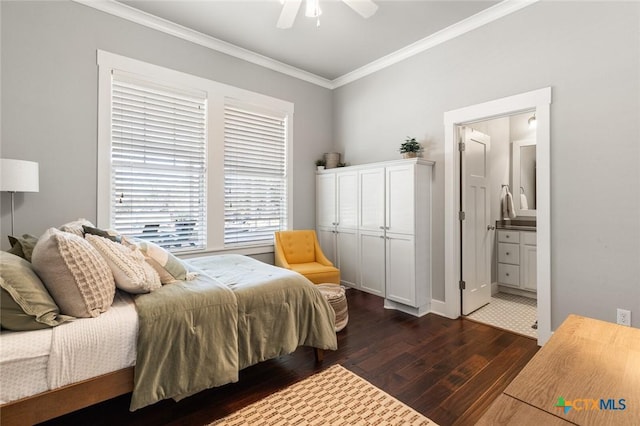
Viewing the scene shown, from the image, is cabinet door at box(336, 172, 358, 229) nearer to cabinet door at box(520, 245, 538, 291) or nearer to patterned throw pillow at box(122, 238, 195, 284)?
cabinet door at box(520, 245, 538, 291)

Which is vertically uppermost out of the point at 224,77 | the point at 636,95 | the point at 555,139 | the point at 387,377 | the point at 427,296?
the point at 224,77

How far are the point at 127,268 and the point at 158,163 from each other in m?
1.86

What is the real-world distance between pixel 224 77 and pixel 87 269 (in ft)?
9.44

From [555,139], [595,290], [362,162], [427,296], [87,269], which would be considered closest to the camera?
[87,269]

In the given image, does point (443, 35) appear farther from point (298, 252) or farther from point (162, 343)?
point (162, 343)

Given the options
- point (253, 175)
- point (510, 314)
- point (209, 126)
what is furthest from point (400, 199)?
point (209, 126)

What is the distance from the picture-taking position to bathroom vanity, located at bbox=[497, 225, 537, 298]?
156 inches

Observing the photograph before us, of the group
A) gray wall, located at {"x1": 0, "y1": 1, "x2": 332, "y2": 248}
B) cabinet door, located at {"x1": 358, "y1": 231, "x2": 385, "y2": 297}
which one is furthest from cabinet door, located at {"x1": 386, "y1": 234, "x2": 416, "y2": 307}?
gray wall, located at {"x1": 0, "y1": 1, "x2": 332, "y2": 248}

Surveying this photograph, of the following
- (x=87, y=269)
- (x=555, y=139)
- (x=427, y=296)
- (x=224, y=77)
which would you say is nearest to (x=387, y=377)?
(x=427, y=296)

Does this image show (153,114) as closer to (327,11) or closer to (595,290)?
(327,11)

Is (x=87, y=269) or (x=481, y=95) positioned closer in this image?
(x=87, y=269)

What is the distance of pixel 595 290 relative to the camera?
2.43 metres

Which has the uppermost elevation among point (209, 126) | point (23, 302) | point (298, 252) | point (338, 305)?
point (209, 126)

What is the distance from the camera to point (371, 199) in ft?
12.5
